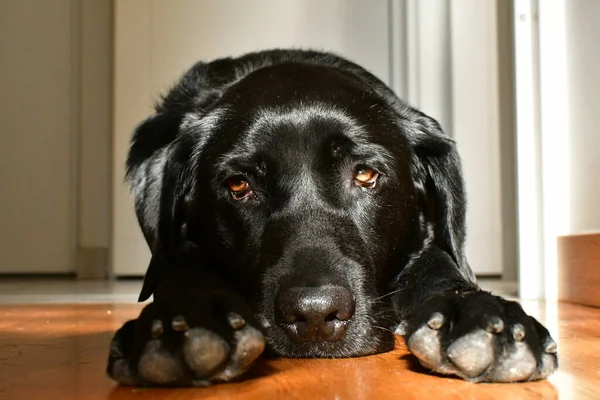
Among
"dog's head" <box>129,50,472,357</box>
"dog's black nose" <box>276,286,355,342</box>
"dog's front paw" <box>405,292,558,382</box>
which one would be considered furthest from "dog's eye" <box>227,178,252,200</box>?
"dog's front paw" <box>405,292,558,382</box>

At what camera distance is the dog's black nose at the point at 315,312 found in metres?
1.33

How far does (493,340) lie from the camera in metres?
1.13

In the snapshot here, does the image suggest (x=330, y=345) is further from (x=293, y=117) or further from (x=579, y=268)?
(x=579, y=268)

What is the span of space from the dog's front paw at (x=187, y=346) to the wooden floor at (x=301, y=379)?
20 millimetres

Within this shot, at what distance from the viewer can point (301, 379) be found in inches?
47.4

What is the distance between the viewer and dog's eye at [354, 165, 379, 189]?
173 centimetres

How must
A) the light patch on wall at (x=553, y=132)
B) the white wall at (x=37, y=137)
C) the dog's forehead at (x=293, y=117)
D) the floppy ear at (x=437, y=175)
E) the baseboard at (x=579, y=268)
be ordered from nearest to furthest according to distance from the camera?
the dog's forehead at (x=293, y=117) → the floppy ear at (x=437, y=175) → the baseboard at (x=579, y=268) → the light patch on wall at (x=553, y=132) → the white wall at (x=37, y=137)

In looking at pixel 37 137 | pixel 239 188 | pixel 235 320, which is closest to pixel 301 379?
→ pixel 235 320

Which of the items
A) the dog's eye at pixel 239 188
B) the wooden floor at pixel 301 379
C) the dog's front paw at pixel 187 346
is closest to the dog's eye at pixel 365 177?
the dog's eye at pixel 239 188

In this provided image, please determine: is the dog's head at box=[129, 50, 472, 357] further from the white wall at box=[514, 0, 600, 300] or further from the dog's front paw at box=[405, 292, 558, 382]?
the white wall at box=[514, 0, 600, 300]

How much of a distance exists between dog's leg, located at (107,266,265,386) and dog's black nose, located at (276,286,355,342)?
155 millimetres

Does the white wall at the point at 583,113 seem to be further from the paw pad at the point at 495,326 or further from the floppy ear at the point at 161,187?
the paw pad at the point at 495,326

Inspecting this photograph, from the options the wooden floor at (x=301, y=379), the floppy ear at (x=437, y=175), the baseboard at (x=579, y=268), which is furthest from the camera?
the baseboard at (x=579, y=268)

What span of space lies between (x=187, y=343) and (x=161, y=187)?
1.00 meters
